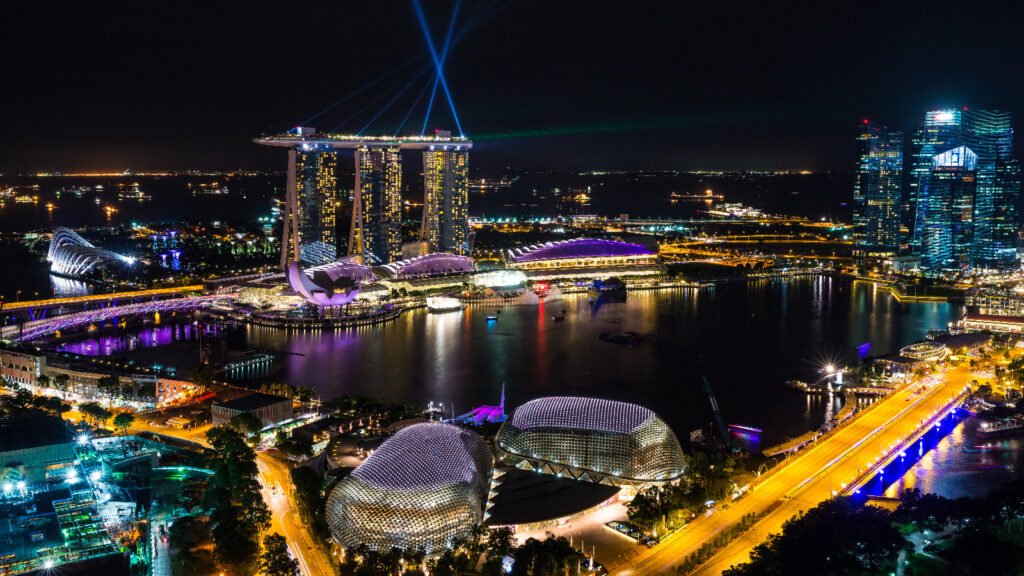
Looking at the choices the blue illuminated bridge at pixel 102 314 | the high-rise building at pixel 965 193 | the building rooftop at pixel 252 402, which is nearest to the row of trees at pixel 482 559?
the building rooftop at pixel 252 402

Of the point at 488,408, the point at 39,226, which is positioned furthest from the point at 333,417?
the point at 39,226

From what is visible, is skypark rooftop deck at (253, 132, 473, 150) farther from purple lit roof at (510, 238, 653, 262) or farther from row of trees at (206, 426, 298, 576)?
row of trees at (206, 426, 298, 576)

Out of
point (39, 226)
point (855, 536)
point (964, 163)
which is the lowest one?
point (855, 536)

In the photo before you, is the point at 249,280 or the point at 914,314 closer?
the point at 914,314

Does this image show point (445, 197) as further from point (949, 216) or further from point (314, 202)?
point (949, 216)

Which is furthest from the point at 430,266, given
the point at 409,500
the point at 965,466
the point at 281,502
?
the point at 409,500

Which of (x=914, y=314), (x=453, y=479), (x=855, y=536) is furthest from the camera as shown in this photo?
(x=914, y=314)

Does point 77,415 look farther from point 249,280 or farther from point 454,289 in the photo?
point 454,289
